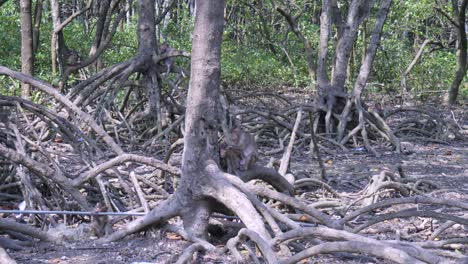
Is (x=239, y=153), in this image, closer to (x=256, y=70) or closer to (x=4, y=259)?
(x=4, y=259)

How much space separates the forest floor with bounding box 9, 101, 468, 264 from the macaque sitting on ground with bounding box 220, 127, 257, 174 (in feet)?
1.85

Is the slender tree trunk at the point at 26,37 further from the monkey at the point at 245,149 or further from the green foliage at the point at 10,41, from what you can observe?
the monkey at the point at 245,149

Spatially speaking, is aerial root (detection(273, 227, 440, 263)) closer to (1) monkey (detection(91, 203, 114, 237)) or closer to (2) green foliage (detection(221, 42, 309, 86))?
(1) monkey (detection(91, 203, 114, 237))

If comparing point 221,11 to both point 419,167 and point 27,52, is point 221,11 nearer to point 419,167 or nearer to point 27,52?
point 419,167

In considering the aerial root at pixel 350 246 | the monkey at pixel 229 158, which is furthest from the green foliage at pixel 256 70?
the aerial root at pixel 350 246

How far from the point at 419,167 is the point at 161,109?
2.82m

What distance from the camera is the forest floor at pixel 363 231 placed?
361cm

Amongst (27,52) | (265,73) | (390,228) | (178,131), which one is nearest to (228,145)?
(390,228)

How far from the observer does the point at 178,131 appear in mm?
7914

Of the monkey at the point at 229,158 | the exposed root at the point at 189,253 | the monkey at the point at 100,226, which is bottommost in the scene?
the monkey at the point at 100,226

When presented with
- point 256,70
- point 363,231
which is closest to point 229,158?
point 363,231

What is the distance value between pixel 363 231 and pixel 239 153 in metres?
1.03

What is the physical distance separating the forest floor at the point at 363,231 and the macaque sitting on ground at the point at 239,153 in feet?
1.85

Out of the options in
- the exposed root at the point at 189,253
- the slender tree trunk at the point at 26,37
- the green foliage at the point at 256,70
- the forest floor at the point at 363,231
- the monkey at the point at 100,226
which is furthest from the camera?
the green foliage at the point at 256,70
